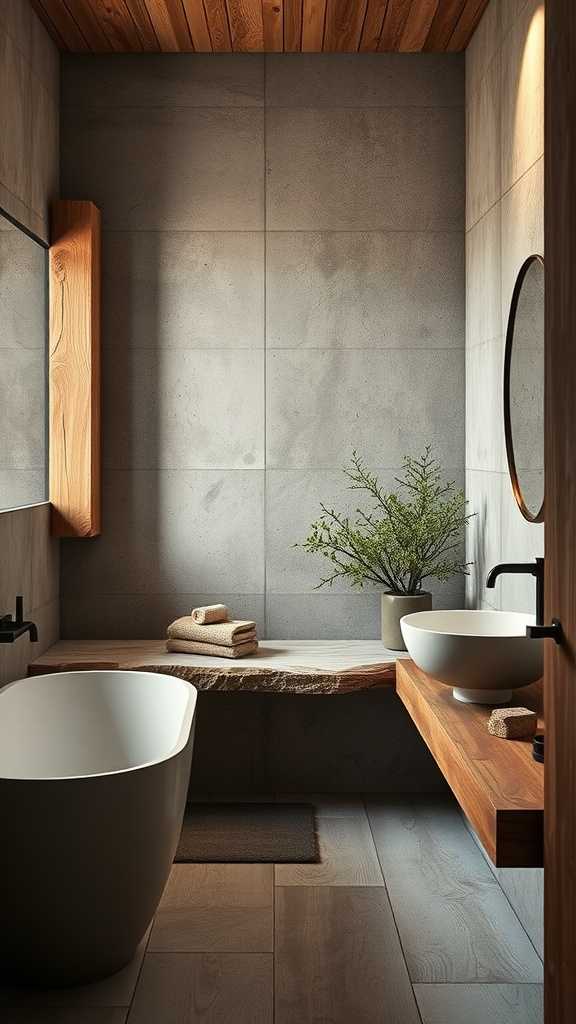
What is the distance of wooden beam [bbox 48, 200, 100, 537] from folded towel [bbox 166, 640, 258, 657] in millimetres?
561

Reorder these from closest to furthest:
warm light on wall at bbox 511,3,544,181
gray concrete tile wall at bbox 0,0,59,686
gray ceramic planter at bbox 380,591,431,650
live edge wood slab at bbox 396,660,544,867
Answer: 1. live edge wood slab at bbox 396,660,544,867
2. warm light on wall at bbox 511,3,544,181
3. gray concrete tile wall at bbox 0,0,59,686
4. gray ceramic planter at bbox 380,591,431,650

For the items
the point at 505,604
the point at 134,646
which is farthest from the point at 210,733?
the point at 505,604

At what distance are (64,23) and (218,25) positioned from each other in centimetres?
56

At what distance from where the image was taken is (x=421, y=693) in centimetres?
290

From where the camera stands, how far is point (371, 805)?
3.99 meters

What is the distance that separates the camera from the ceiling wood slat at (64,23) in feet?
11.9

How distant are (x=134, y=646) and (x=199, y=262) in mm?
1532

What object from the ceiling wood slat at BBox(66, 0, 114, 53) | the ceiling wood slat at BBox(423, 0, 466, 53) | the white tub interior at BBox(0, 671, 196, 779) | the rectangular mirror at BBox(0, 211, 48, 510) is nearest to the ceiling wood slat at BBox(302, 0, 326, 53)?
the ceiling wood slat at BBox(423, 0, 466, 53)

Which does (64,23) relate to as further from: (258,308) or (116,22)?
(258,308)

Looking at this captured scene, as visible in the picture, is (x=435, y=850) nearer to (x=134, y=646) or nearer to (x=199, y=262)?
(x=134, y=646)

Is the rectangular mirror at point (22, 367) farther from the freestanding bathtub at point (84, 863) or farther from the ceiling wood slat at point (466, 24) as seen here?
the ceiling wood slat at point (466, 24)

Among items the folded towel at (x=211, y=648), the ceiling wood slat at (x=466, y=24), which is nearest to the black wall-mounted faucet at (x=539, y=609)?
the folded towel at (x=211, y=648)

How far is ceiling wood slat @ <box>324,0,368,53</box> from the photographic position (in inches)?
143

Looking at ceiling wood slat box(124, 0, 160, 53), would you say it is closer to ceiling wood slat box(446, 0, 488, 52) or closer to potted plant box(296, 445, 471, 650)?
ceiling wood slat box(446, 0, 488, 52)
